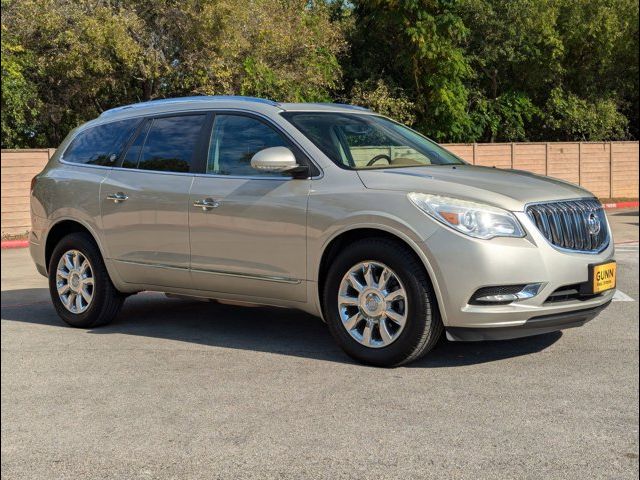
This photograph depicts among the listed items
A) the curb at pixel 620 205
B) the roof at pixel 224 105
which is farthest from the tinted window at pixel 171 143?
the curb at pixel 620 205

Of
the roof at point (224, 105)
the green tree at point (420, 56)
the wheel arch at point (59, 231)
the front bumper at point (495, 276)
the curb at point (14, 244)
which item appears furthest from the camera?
the green tree at point (420, 56)

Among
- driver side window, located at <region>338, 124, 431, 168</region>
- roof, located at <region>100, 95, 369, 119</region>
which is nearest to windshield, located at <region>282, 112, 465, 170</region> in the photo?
driver side window, located at <region>338, 124, 431, 168</region>

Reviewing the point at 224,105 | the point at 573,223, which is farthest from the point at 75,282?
the point at 573,223

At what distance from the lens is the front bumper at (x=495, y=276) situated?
5.66 meters

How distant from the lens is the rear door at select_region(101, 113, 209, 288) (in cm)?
707

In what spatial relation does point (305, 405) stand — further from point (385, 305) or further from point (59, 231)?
point (59, 231)

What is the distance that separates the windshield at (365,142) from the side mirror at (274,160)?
1.01ft

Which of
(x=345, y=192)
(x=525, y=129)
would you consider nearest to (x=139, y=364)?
(x=345, y=192)

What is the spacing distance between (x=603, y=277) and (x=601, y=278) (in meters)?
0.04

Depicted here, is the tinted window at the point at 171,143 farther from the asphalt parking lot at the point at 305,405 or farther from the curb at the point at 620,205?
the curb at the point at 620,205

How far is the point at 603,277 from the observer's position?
6.14 meters

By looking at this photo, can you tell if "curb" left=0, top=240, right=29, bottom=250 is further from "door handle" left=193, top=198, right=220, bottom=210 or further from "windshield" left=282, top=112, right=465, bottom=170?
"windshield" left=282, top=112, right=465, bottom=170

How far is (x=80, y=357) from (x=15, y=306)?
2.98 metres

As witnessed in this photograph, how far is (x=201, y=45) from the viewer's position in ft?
71.2
